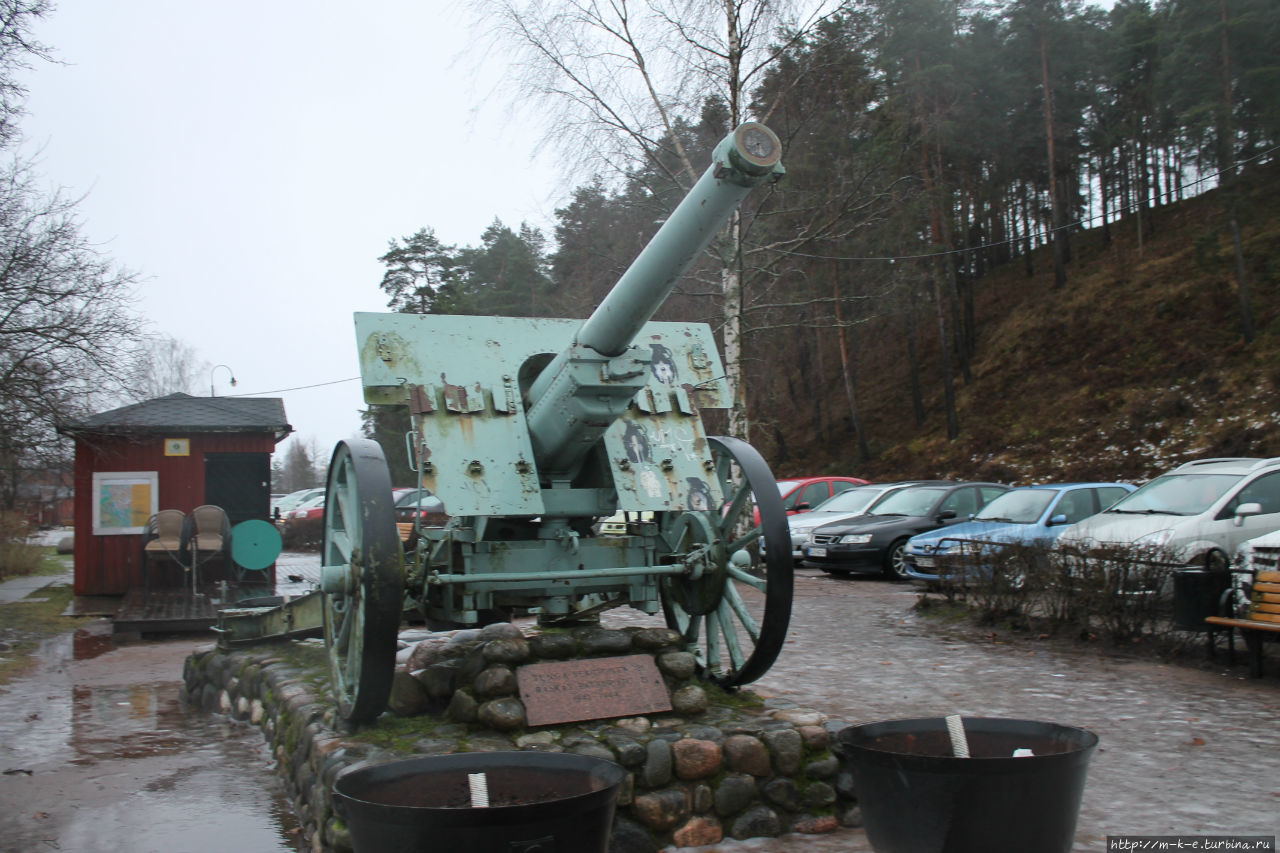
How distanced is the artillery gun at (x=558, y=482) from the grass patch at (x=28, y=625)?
17.9 feet

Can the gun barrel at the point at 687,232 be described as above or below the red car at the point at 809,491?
above

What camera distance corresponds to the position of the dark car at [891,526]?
15062mm

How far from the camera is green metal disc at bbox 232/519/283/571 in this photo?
1058 centimetres

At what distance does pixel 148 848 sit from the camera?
4734 mm

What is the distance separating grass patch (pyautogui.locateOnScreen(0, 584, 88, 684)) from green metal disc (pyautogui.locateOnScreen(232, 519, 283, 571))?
2.02 metres

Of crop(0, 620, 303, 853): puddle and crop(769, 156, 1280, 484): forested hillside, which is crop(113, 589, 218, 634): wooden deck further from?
crop(769, 156, 1280, 484): forested hillside

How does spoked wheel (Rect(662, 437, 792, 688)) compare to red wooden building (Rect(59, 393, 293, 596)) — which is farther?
red wooden building (Rect(59, 393, 293, 596))

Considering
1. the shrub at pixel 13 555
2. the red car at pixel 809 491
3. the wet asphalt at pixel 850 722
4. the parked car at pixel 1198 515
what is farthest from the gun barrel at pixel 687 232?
the shrub at pixel 13 555

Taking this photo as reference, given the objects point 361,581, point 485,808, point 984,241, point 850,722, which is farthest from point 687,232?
point 984,241

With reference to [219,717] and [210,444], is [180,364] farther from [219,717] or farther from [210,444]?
[219,717]

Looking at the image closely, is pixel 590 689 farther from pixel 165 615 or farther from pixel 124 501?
pixel 124 501

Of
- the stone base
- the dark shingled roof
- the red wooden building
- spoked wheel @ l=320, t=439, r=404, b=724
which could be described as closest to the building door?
the red wooden building

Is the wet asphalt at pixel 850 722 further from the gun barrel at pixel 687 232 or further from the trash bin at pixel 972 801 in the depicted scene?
the gun barrel at pixel 687 232

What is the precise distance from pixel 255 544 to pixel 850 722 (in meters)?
6.96
